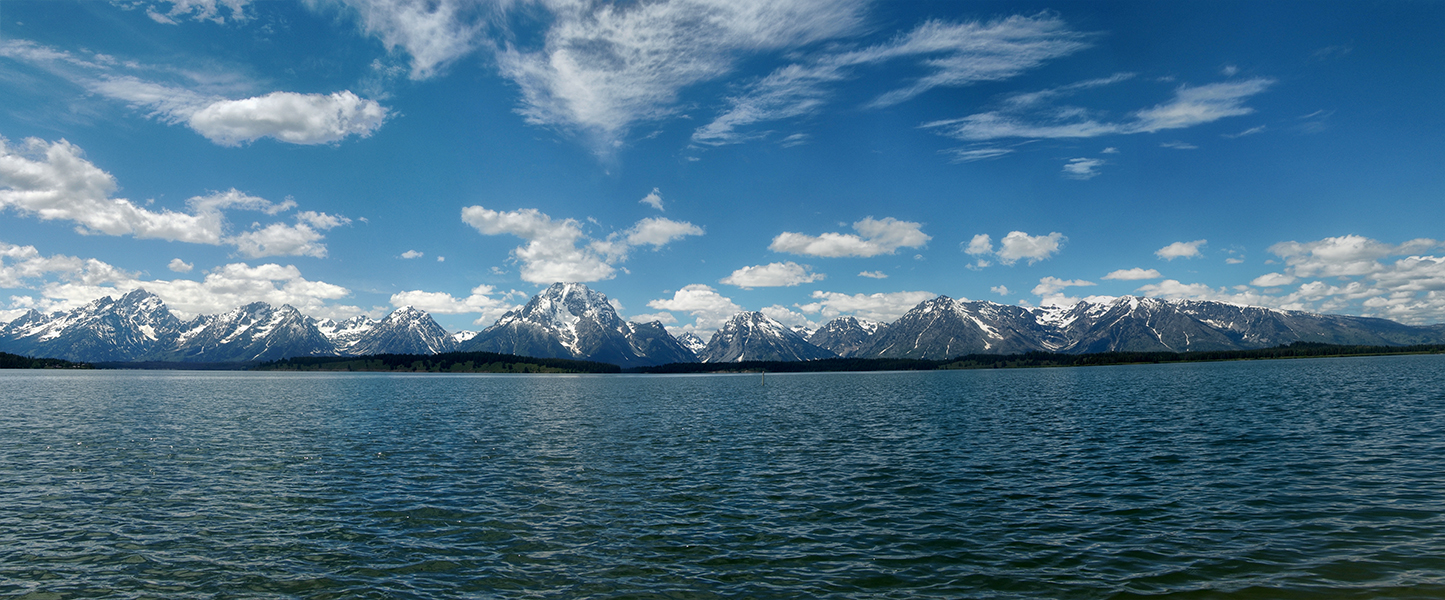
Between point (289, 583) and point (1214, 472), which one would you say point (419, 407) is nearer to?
point (289, 583)

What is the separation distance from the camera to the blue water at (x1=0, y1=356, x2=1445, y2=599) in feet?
74.2

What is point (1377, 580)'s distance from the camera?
21125 mm

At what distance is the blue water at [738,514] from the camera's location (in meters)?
22.6

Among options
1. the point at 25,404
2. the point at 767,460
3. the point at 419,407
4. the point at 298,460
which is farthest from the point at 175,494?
the point at 25,404

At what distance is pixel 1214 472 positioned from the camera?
40.1 metres

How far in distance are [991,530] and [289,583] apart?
1110 inches

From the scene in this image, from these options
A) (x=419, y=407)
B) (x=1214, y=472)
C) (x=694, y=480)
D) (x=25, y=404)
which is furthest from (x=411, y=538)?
(x=25, y=404)

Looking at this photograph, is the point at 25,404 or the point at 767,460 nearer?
the point at 767,460

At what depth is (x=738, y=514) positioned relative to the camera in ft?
107

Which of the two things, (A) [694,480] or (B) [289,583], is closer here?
(B) [289,583]

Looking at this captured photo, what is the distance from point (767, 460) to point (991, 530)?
22.4 meters

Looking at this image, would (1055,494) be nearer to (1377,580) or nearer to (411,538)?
(1377,580)

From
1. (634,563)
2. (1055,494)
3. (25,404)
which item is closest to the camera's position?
(634,563)

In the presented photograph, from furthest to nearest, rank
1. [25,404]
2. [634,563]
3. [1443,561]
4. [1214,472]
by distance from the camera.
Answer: [25,404], [1214,472], [634,563], [1443,561]
